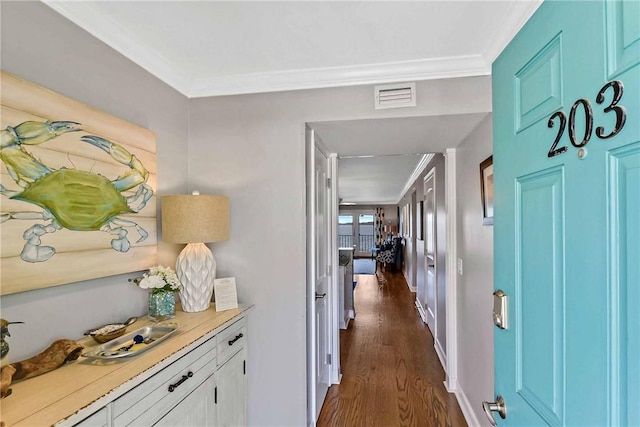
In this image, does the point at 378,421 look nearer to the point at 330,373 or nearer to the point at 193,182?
the point at 330,373

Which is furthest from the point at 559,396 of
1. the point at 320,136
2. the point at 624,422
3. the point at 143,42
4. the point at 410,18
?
the point at 143,42

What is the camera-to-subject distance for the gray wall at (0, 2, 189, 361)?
3.63 feet

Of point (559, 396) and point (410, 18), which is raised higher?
point (410, 18)

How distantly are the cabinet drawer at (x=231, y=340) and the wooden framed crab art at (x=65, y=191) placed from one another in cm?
56

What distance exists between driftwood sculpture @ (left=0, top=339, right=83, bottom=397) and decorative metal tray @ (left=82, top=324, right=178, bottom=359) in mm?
63

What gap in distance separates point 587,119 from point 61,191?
165 cm

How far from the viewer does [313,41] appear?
1574 millimetres

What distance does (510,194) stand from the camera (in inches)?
36.7

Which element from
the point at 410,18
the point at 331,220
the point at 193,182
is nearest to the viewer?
the point at 410,18

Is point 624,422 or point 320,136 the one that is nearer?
point 624,422

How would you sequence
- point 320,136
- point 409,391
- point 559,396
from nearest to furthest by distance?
point 559,396
point 320,136
point 409,391

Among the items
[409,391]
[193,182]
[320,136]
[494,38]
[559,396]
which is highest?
[494,38]

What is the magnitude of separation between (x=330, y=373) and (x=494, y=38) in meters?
2.73

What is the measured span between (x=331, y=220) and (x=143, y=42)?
189 centimetres
